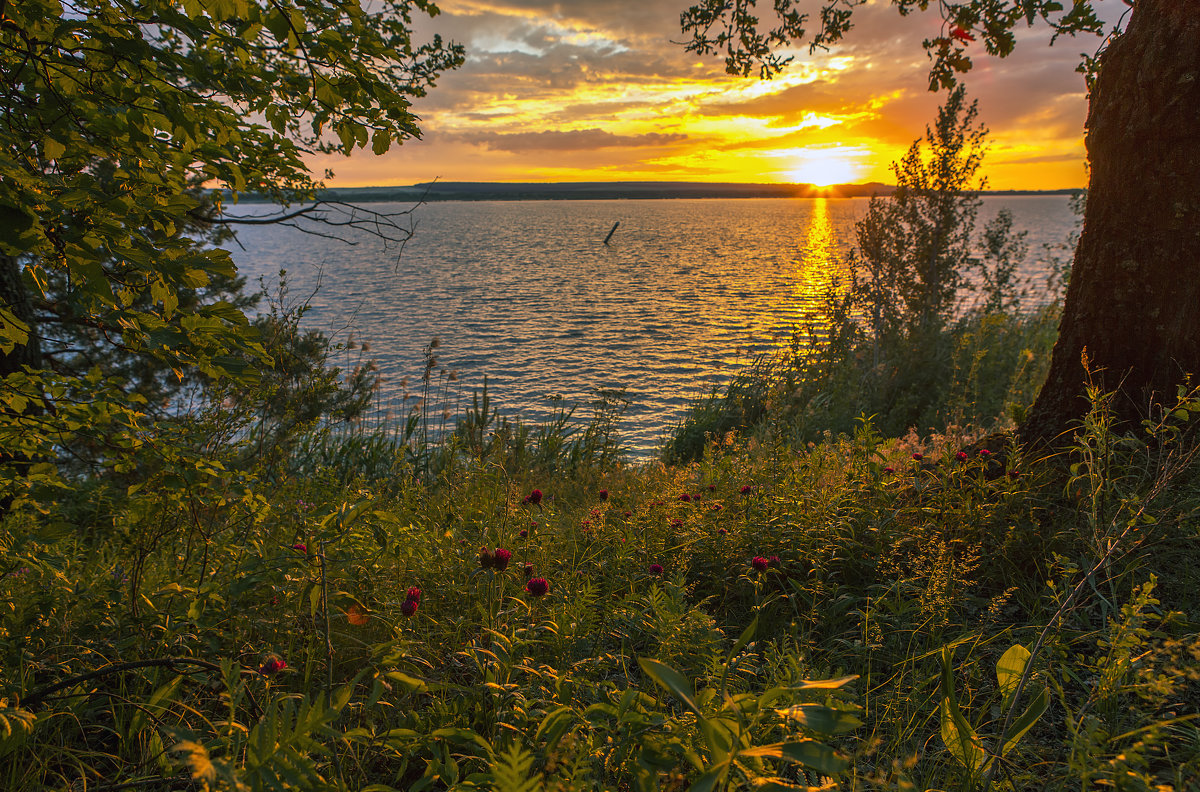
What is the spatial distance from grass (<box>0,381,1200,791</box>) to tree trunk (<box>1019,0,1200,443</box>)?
49 centimetres

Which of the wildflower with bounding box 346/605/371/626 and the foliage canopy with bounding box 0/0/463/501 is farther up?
the foliage canopy with bounding box 0/0/463/501

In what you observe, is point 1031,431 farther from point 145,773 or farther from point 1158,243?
point 145,773

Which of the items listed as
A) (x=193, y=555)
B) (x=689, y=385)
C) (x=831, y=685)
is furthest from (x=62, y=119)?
(x=689, y=385)

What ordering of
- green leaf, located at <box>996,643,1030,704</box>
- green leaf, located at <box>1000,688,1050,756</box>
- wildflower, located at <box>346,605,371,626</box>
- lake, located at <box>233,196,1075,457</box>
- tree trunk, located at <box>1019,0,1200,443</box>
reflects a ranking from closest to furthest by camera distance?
green leaf, located at <box>1000,688,1050,756</box>, green leaf, located at <box>996,643,1030,704</box>, wildflower, located at <box>346,605,371,626</box>, tree trunk, located at <box>1019,0,1200,443</box>, lake, located at <box>233,196,1075,457</box>

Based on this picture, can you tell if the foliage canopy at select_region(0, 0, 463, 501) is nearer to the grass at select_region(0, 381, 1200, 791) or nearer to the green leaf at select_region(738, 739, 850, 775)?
the grass at select_region(0, 381, 1200, 791)

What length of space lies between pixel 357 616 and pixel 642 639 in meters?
1.18

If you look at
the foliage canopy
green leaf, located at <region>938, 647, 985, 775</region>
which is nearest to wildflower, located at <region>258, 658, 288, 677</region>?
the foliage canopy

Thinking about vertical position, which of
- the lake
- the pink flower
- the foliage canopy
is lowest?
the lake

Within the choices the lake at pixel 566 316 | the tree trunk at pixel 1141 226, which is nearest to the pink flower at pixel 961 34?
the tree trunk at pixel 1141 226

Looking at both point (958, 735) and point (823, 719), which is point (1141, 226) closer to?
point (958, 735)

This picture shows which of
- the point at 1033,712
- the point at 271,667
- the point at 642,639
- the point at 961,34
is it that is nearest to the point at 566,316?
the point at 961,34

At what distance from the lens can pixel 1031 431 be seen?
3881 millimetres

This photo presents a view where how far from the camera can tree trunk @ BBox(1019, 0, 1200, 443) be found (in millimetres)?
3281

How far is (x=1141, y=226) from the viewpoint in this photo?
3432 mm
